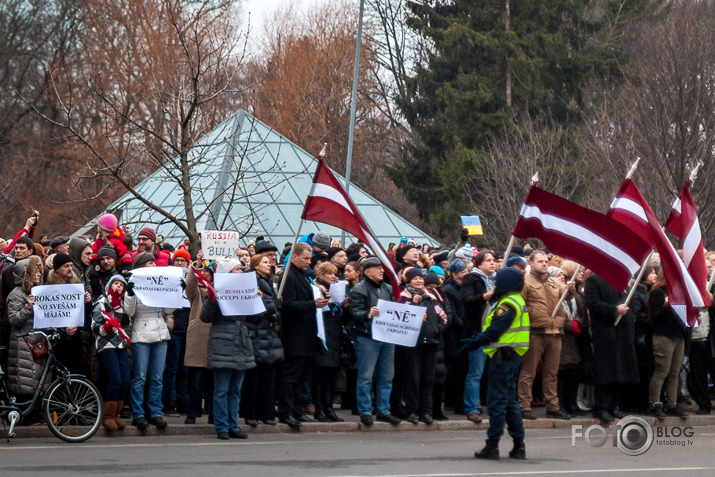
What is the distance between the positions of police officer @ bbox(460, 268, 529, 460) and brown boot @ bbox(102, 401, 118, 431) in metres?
3.80

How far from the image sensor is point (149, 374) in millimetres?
12914

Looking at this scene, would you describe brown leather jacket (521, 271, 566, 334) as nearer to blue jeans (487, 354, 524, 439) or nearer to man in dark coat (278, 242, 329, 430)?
man in dark coat (278, 242, 329, 430)

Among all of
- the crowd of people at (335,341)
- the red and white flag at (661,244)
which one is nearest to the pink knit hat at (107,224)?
the crowd of people at (335,341)

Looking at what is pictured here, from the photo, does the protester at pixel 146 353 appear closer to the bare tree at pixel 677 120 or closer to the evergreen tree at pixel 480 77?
the bare tree at pixel 677 120

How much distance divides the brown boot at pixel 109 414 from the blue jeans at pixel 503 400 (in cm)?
389

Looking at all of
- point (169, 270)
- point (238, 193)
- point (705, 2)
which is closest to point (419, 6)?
point (705, 2)

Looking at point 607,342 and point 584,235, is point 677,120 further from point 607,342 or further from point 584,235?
point 584,235

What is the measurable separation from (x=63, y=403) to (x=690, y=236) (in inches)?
290

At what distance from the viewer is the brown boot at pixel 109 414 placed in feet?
41.2

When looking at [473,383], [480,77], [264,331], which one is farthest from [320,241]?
[480,77]

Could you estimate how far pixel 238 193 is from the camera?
28.3m

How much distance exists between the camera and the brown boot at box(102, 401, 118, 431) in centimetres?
1257

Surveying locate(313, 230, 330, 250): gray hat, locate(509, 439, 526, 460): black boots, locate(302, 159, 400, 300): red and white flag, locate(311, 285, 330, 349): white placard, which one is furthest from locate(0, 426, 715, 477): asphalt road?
locate(313, 230, 330, 250): gray hat

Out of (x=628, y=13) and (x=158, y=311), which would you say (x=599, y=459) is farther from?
(x=628, y=13)
